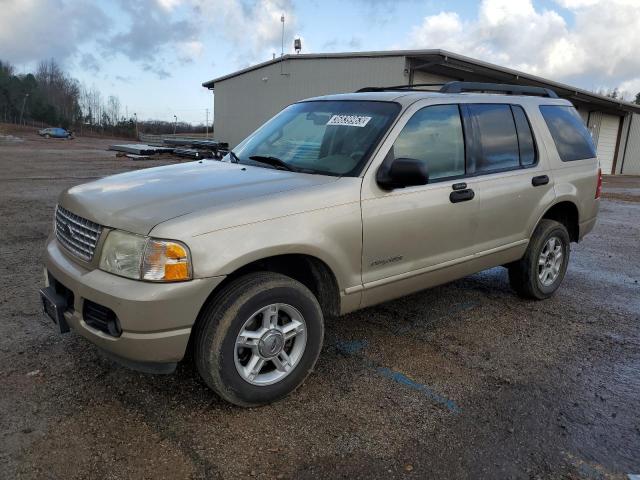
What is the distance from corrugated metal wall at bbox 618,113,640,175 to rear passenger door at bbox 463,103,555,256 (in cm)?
3307

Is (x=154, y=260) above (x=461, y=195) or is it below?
below

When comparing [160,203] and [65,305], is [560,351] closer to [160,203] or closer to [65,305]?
[160,203]

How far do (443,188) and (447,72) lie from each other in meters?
17.3

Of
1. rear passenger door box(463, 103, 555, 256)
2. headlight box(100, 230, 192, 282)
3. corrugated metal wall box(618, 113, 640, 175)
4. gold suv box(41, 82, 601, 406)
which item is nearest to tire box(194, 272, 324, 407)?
gold suv box(41, 82, 601, 406)

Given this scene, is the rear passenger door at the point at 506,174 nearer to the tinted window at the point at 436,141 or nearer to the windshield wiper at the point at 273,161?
the tinted window at the point at 436,141

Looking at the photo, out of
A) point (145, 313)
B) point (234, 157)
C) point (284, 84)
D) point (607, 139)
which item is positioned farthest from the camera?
point (607, 139)

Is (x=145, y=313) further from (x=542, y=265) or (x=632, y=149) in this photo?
(x=632, y=149)

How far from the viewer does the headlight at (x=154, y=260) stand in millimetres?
2629

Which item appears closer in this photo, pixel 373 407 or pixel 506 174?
pixel 373 407

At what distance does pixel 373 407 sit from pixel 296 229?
3.88 feet

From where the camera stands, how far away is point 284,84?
24.8 meters

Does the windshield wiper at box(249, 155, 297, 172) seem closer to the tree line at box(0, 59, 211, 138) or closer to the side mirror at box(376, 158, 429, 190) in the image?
the side mirror at box(376, 158, 429, 190)

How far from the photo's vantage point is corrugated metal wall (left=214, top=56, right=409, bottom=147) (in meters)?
19.3

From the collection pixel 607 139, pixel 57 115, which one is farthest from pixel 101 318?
pixel 57 115
